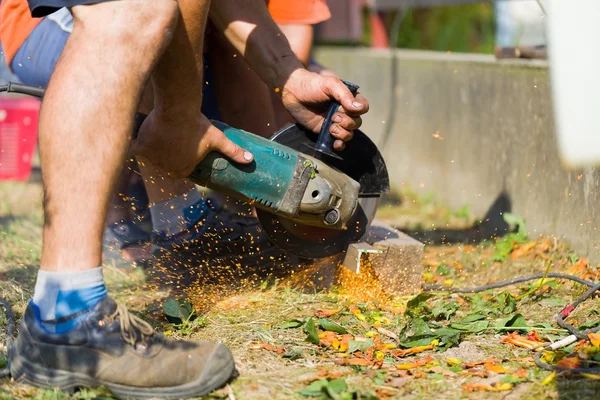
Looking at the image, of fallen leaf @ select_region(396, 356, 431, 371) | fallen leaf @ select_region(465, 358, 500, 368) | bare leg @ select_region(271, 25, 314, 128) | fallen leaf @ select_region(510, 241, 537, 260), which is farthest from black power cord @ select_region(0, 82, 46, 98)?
fallen leaf @ select_region(510, 241, 537, 260)

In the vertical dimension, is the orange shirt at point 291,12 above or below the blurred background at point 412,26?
below

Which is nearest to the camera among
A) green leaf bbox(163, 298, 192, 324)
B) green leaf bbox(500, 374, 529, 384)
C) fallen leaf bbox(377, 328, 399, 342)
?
green leaf bbox(500, 374, 529, 384)

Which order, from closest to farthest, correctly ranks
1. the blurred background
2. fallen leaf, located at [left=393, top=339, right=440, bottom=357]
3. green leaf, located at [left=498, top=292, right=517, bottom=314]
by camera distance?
fallen leaf, located at [left=393, top=339, right=440, bottom=357]
green leaf, located at [left=498, top=292, right=517, bottom=314]
the blurred background

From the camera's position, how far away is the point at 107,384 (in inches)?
73.2

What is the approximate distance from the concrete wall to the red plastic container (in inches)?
83.1

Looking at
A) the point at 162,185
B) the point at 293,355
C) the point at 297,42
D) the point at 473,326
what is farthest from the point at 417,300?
the point at 297,42

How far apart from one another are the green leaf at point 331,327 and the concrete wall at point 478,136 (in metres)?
1.07

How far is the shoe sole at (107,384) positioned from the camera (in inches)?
73.2

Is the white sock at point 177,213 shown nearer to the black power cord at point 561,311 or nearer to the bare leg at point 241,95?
the bare leg at point 241,95

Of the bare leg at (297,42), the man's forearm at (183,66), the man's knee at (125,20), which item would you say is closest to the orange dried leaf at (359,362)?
the man's forearm at (183,66)

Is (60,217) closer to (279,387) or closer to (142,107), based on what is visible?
(279,387)

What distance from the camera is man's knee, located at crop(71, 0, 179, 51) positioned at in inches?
74.5

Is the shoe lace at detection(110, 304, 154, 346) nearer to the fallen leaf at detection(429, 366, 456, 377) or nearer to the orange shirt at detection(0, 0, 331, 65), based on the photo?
the fallen leaf at detection(429, 366, 456, 377)

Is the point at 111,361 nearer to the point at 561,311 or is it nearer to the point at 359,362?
the point at 359,362
